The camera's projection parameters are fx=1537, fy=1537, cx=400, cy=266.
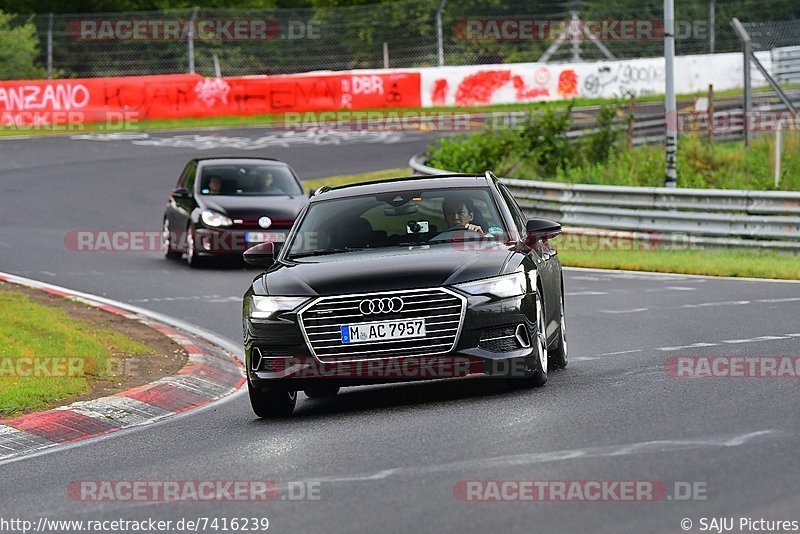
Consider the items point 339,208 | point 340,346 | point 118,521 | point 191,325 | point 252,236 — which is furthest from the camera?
point 252,236

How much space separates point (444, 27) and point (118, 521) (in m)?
42.5

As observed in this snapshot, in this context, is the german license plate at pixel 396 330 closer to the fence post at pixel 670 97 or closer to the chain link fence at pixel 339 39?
the fence post at pixel 670 97

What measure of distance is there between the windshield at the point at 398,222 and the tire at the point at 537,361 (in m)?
0.85

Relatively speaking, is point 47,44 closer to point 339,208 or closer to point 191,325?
point 191,325

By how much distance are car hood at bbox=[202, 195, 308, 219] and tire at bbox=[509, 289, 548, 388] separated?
11645 millimetres

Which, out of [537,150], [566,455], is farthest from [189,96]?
[566,455]

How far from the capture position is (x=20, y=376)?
40.4ft

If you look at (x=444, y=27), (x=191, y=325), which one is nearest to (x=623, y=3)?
(x=444, y=27)

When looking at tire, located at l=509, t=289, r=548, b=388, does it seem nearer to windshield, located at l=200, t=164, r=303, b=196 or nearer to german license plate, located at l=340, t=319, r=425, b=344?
german license plate, located at l=340, t=319, r=425, b=344

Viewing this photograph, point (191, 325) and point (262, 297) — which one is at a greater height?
point (262, 297)

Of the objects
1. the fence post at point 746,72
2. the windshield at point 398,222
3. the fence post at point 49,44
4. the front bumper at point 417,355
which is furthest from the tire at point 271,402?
the fence post at point 49,44

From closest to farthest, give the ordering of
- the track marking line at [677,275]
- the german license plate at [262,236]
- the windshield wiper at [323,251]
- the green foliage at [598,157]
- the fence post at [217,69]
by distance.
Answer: the windshield wiper at [323,251], the track marking line at [677,275], the german license plate at [262,236], the green foliage at [598,157], the fence post at [217,69]

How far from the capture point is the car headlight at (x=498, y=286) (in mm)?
9594

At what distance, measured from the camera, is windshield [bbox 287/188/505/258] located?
10711mm
